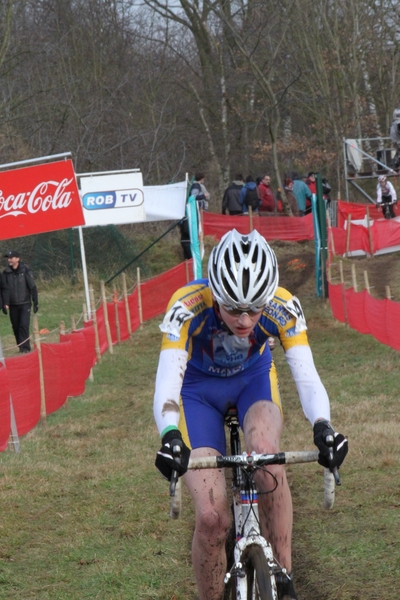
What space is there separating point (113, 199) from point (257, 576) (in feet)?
50.0

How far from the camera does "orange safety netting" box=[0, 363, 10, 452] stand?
8.71 meters

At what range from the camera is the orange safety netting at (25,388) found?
31.3 ft

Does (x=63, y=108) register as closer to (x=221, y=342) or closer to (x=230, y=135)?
(x=230, y=135)

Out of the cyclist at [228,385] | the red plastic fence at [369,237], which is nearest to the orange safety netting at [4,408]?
the cyclist at [228,385]

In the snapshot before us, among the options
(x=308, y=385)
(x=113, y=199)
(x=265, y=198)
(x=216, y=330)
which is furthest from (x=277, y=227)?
(x=308, y=385)

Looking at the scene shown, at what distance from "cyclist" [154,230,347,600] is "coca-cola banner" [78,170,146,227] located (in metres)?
13.8

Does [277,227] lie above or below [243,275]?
below

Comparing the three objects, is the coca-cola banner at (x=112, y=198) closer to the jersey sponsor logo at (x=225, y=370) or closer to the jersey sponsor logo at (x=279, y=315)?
the jersey sponsor logo at (x=225, y=370)

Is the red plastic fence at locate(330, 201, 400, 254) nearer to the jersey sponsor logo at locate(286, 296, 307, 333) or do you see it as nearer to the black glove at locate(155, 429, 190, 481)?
the jersey sponsor logo at locate(286, 296, 307, 333)

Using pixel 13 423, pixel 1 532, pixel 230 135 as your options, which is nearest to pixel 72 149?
pixel 230 135

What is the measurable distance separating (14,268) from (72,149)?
46.8 feet

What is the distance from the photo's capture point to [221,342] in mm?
4258

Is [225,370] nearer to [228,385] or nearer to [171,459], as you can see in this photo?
[228,385]

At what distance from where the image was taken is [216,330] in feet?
13.9
